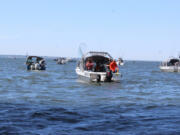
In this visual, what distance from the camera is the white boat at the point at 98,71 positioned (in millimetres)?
27609

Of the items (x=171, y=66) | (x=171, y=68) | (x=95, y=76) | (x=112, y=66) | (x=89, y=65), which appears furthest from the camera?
(x=171, y=66)

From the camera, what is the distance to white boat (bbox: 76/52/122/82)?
27609mm

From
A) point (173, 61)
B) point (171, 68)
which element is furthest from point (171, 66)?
point (173, 61)

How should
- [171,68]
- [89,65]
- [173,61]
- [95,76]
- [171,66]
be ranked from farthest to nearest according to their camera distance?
[173,61] < [171,66] < [171,68] < [89,65] < [95,76]

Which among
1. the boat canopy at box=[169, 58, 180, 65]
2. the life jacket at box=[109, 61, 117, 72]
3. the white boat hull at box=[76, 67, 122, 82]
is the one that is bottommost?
the white boat hull at box=[76, 67, 122, 82]

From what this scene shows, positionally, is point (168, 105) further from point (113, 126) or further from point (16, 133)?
point (16, 133)

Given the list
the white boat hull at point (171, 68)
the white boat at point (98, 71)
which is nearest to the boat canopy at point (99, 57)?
the white boat at point (98, 71)

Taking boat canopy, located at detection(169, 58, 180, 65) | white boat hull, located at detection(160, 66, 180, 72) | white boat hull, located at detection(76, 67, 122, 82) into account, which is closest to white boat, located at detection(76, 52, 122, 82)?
white boat hull, located at detection(76, 67, 122, 82)

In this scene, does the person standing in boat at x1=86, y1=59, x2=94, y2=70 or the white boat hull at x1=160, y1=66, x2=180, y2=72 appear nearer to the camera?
the person standing in boat at x1=86, y1=59, x2=94, y2=70

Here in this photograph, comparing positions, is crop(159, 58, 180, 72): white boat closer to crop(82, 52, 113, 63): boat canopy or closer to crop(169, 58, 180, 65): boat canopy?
crop(169, 58, 180, 65): boat canopy

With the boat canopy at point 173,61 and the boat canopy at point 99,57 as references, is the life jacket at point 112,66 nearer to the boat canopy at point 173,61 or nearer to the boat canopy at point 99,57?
the boat canopy at point 99,57

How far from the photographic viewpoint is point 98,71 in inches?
1189

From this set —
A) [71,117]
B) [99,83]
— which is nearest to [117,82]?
[99,83]

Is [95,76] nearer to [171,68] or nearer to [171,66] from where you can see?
[171,68]
